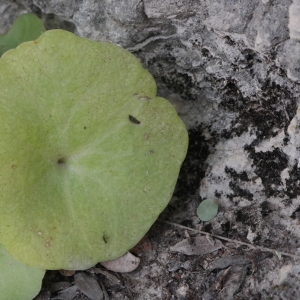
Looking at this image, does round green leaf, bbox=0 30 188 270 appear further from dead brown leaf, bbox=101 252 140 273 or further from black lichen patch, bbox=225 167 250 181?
black lichen patch, bbox=225 167 250 181

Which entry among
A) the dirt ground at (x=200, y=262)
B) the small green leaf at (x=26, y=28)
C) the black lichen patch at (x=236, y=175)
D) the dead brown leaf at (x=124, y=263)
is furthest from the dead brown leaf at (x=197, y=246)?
the small green leaf at (x=26, y=28)

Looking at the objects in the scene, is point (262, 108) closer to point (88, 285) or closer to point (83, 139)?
point (83, 139)

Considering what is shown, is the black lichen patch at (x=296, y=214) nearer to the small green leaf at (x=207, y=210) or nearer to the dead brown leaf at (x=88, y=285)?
the small green leaf at (x=207, y=210)

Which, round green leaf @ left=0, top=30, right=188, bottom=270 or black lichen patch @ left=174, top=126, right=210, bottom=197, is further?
black lichen patch @ left=174, top=126, right=210, bottom=197

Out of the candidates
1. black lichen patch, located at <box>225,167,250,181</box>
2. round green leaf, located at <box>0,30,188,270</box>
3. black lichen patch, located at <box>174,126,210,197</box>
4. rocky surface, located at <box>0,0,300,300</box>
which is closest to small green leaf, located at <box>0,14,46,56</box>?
Result: rocky surface, located at <box>0,0,300,300</box>

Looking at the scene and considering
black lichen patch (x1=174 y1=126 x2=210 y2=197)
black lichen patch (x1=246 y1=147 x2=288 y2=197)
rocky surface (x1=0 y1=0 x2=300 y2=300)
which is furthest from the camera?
black lichen patch (x1=174 y1=126 x2=210 y2=197)

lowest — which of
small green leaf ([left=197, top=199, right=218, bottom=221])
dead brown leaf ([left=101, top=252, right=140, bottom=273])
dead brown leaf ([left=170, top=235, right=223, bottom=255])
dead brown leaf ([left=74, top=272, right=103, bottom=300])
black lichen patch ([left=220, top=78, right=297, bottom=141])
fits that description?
dead brown leaf ([left=74, top=272, right=103, bottom=300])

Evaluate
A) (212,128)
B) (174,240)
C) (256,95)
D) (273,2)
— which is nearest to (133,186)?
(174,240)

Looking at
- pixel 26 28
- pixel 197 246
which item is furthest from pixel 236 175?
pixel 26 28

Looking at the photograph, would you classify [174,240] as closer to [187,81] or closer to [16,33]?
[187,81]

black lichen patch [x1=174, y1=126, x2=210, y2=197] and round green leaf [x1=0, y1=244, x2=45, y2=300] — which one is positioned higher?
black lichen patch [x1=174, y1=126, x2=210, y2=197]
